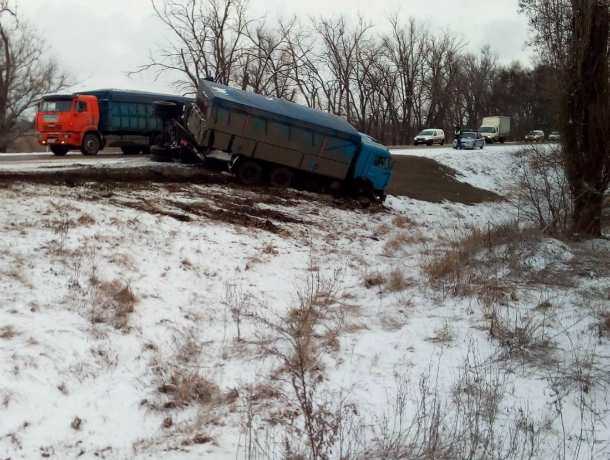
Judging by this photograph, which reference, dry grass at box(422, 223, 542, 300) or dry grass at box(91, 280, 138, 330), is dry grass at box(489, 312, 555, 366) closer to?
dry grass at box(422, 223, 542, 300)

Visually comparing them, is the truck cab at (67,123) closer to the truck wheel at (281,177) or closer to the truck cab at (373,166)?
the truck wheel at (281,177)

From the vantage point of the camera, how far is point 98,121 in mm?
22844

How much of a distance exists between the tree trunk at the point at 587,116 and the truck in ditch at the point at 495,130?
44380 millimetres

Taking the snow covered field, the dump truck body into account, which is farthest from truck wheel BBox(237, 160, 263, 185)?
the snow covered field

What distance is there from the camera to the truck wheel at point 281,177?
18703 mm

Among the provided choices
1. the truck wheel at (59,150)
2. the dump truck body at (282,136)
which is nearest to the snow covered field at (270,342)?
the dump truck body at (282,136)

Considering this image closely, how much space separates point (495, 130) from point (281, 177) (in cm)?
4333

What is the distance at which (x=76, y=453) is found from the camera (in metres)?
4.36

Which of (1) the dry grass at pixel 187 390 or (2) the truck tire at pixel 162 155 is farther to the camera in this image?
(2) the truck tire at pixel 162 155

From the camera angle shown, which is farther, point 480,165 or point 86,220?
point 480,165

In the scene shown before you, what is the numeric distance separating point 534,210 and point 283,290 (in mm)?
9221

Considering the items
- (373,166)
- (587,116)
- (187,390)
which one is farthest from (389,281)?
(373,166)

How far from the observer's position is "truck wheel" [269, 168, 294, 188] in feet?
61.4

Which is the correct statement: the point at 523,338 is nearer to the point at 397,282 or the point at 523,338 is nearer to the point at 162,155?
the point at 397,282
